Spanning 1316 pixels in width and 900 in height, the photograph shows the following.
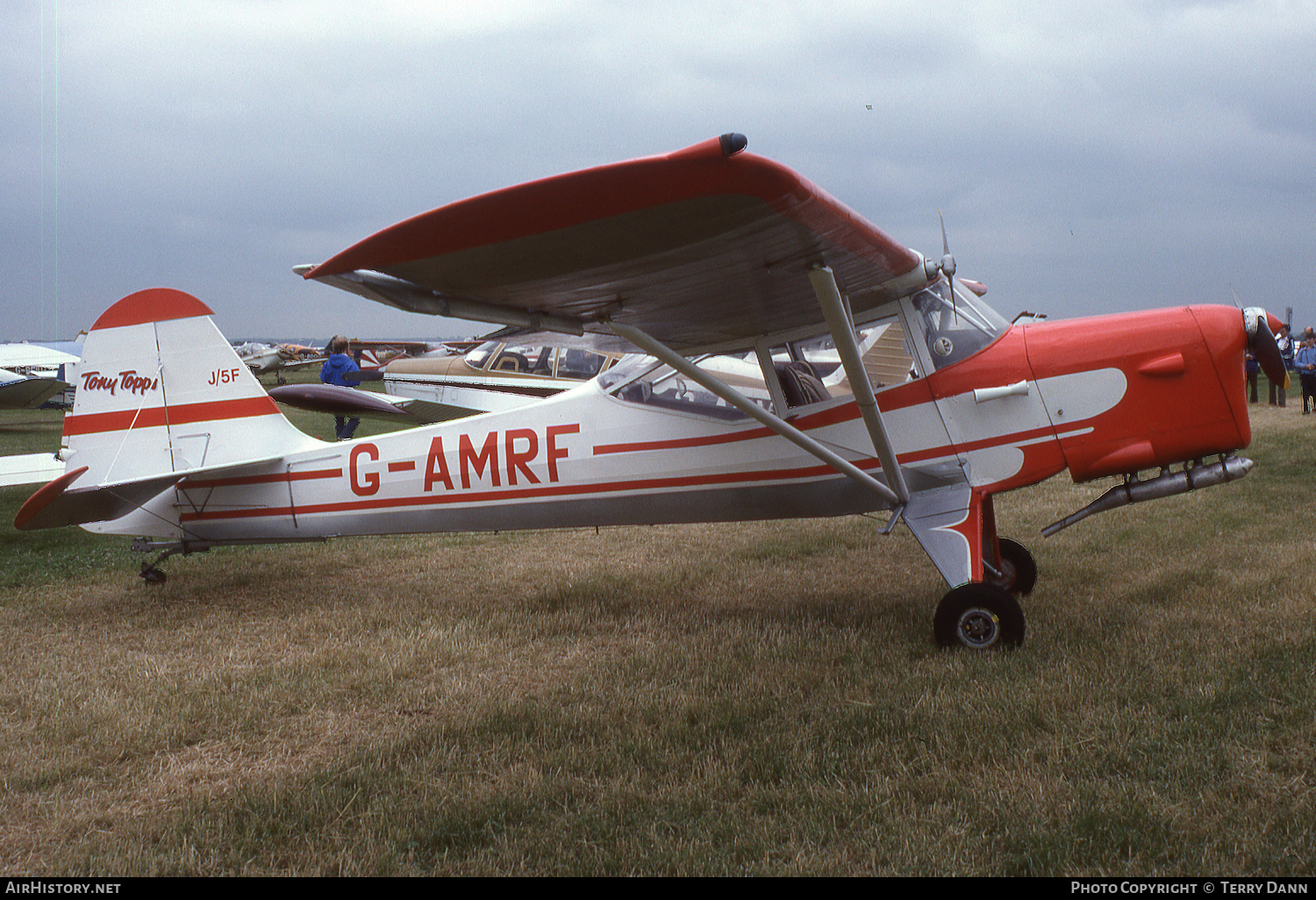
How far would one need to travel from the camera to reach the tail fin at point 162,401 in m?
5.88

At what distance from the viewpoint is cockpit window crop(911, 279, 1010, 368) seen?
480 centimetres

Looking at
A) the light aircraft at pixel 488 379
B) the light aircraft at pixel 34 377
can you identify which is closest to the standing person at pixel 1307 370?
the light aircraft at pixel 488 379

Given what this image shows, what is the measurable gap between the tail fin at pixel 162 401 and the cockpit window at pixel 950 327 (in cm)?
395

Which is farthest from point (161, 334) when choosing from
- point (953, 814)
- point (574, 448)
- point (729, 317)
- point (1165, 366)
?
point (1165, 366)

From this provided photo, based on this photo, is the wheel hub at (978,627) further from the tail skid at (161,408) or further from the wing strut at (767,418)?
the tail skid at (161,408)

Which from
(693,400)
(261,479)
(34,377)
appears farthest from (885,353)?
(34,377)

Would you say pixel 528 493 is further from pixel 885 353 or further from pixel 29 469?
pixel 29 469

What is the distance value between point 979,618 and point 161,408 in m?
5.18

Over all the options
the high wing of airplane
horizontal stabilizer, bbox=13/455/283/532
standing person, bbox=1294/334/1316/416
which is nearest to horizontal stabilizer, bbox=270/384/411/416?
horizontal stabilizer, bbox=13/455/283/532

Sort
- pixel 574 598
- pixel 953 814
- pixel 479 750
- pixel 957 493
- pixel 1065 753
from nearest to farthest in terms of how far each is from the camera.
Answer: pixel 953 814 → pixel 1065 753 → pixel 479 750 → pixel 957 493 → pixel 574 598

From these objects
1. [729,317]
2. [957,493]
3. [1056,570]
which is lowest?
[1056,570]

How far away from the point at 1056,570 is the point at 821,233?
3677mm

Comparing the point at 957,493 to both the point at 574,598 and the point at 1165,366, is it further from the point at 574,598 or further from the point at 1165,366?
the point at 574,598

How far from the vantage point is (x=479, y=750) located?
3.43 m
